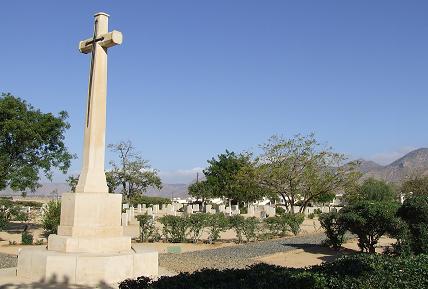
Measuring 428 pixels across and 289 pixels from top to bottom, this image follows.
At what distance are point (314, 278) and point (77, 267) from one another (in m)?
4.20

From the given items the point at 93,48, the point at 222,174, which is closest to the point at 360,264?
the point at 93,48

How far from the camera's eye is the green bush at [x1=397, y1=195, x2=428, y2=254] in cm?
1190

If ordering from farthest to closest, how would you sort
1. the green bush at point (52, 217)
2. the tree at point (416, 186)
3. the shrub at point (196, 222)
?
the tree at point (416, 186) → the green bush at point (52, 217) → the shrub at point (196, 222)

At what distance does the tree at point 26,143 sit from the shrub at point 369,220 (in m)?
14.2

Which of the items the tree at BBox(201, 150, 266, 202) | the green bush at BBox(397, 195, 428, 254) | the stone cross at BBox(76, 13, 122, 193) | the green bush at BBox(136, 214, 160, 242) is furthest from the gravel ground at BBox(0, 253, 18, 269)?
the tree at BBox(201, 150, 266, 202)

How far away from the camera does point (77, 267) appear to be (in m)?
7.59

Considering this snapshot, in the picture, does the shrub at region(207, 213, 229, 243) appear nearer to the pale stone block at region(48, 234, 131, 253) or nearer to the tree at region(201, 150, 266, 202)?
the pale stone block at region(48, 234, 131, 253)

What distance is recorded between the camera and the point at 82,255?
312 inches

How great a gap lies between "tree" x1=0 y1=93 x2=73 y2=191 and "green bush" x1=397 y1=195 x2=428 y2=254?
1615cm

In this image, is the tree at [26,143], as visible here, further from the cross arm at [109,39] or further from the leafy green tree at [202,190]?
the leafy green tree at [202,190]

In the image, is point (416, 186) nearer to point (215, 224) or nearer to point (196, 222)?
point (215, 224)

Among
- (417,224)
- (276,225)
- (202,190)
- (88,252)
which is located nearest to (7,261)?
(88,252)

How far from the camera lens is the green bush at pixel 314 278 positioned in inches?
195

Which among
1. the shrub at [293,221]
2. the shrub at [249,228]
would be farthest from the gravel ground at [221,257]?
the shrub at [293,221]
